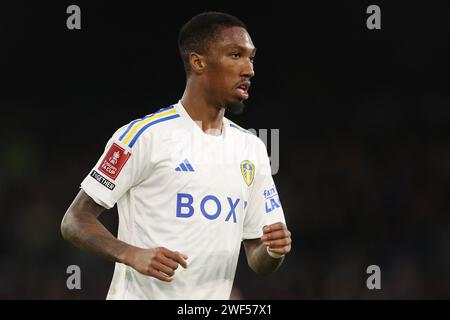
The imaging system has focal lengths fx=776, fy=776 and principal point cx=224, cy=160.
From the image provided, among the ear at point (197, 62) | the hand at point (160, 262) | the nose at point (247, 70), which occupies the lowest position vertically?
the hand at point (160, 262)

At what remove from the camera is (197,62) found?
13.4 ft

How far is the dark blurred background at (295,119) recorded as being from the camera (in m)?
8.34

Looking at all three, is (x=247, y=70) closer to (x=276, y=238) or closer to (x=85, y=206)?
(x=276, y=238)

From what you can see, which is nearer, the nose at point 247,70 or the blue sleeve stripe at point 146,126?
the blue sleeve stripe at point 146,126

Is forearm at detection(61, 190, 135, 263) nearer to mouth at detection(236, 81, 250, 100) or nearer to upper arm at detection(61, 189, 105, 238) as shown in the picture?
upper arm at detection(61, 189, 105, 238)

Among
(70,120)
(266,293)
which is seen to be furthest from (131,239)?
(70,120)

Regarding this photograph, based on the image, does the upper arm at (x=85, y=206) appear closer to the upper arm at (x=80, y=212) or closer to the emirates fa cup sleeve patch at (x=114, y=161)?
the upper arm at (x=80, y=212)

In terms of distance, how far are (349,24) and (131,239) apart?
6515mm

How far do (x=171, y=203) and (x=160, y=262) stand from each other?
513mm

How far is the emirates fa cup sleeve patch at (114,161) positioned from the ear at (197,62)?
2.16 feet

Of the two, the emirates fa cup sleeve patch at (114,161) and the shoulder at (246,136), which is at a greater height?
the shoulder at (246,136)

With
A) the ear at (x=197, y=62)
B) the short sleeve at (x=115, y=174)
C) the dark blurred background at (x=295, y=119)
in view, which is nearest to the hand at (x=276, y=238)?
the short sleeve at (x=115, y=174)
